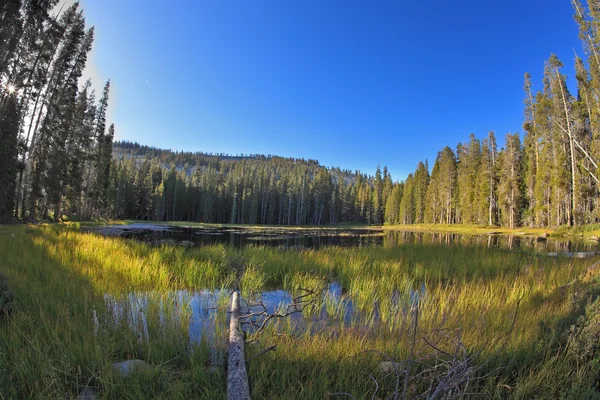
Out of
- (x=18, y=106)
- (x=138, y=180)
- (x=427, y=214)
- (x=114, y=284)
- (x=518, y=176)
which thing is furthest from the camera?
(x=138, y=180)

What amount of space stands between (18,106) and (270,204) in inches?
2928

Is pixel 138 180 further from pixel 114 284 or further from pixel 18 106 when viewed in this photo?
pixel 114 284

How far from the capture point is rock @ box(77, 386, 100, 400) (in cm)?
264

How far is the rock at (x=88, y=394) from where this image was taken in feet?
8.65

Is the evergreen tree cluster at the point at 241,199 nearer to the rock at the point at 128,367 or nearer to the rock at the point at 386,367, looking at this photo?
the rock at the point at 128,367

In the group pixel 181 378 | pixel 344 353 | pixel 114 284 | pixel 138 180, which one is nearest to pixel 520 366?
pixel 344 353

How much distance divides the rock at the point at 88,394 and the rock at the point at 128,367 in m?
0.23

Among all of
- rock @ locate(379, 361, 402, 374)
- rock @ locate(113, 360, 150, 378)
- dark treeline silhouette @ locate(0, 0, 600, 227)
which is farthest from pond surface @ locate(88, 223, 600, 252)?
rock @ locate(113, 360, 150, 378)

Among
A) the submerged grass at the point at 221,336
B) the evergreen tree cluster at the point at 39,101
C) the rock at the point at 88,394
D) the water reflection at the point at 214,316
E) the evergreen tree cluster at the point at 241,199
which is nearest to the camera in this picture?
the rock at the point at 88,394

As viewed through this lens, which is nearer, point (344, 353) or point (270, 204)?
point (344, 353)

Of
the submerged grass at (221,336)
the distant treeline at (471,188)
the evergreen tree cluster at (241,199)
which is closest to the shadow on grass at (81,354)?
the submerged grass at (221,336)

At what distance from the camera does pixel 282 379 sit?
115 inches

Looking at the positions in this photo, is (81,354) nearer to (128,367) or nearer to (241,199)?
(128,367)

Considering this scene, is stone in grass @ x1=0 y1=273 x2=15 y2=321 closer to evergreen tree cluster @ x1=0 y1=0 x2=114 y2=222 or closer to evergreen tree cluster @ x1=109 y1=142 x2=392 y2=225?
evergreen tree cluster @ x1=0 y1=0 x2=114 y2=222
